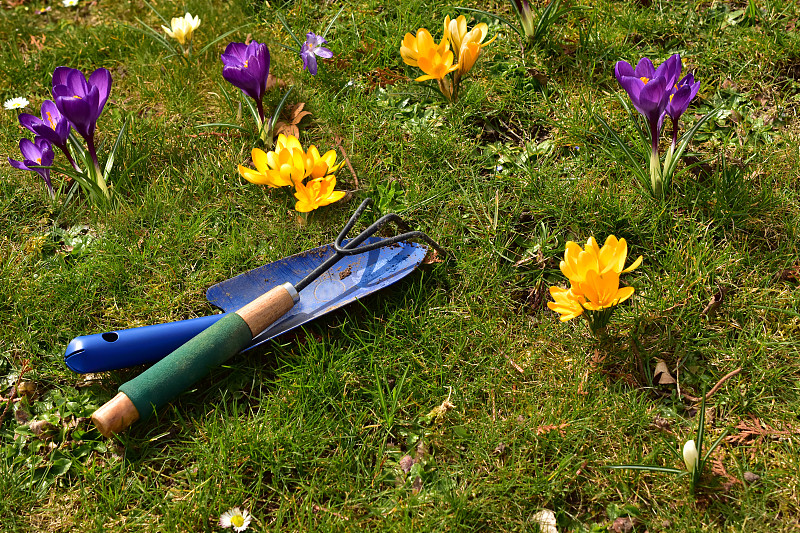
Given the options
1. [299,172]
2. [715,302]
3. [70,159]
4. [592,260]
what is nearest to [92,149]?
[70,159]

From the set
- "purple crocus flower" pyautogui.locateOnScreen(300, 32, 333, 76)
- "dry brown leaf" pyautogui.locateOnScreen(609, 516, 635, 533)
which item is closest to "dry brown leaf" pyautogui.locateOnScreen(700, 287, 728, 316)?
"dry brown leaf" pyautogui.locateOnScreen(609, 516, 635, 533)

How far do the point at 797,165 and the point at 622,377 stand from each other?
102 centimetres

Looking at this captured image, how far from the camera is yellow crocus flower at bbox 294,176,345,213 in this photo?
6.98 ft

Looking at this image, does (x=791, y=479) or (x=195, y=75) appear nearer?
(x=791, y=479)

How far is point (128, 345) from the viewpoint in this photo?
1748 millimetres

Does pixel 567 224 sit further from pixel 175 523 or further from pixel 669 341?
pixel 175 523

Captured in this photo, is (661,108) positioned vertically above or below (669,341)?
above

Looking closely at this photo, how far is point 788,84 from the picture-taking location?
8.05 ft

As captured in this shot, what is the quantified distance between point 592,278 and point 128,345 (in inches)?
49.2

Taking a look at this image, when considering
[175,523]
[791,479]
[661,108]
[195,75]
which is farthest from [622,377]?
[195,75]

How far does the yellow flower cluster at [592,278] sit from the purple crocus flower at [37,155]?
5.76ft

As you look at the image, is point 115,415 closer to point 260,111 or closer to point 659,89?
point 260,111

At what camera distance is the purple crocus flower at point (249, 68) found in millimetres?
2256

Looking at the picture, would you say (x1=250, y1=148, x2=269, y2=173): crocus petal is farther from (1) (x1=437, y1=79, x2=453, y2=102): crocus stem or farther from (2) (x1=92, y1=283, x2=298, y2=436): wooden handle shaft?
(1) (x1=437, y1=79, x2=453, y2=102): crocus stem
